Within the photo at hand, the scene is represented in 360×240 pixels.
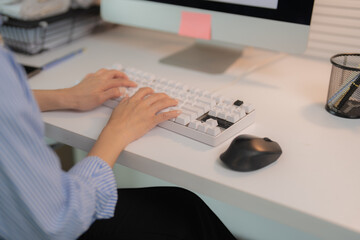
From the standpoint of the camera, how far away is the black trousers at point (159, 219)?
762 millimetres

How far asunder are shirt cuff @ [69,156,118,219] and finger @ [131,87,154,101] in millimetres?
166

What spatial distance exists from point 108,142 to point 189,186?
152 millimetres

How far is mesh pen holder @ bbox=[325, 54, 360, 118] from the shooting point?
2.37 ft

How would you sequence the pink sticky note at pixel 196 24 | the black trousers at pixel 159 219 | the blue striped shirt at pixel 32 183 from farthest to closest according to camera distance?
the pink sticky note at pixel 196 24 → the black trousers at pixel 159 219 → the blue striped shirt at pixel 32 183

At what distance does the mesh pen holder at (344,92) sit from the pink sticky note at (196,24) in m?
0.31

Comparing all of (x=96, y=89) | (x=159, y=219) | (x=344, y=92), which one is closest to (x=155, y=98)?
(x=96, y=89)

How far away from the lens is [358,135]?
2.31 ft

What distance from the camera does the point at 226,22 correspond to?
0.90 meters

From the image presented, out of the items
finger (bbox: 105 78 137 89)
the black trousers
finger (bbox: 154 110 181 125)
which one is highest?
finger (bbox: 105 78 137 89)

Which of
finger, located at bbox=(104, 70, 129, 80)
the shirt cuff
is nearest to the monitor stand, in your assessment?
finger, located at bbox=(104, 70, 129, 80)

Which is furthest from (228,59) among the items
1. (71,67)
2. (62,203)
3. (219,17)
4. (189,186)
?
(62,203)

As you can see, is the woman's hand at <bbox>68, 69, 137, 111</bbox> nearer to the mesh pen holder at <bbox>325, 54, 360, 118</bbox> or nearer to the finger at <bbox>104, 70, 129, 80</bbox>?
the finger at <bbox>104, 70, 129, 80</bbox>

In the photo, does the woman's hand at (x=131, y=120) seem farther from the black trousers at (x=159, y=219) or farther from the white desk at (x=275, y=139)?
the black trousers at (x=159, y=219)

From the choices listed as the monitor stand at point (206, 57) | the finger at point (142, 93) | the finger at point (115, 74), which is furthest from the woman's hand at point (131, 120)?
the monitor stand at point (206, 57)
